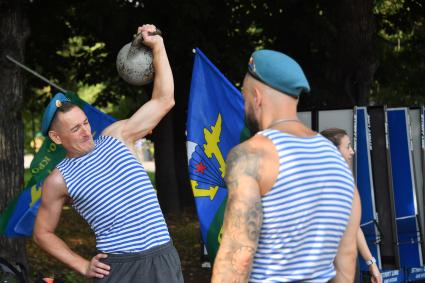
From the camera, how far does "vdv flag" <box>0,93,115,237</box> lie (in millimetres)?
6953

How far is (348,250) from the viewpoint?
3398 mm

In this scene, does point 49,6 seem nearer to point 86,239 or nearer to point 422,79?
point 86,239

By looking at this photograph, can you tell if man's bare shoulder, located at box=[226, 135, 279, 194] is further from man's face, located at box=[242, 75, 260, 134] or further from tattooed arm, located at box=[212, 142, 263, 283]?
man's face, located at box=[242, 75, 260, 134]

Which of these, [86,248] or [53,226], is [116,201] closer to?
[53,226]

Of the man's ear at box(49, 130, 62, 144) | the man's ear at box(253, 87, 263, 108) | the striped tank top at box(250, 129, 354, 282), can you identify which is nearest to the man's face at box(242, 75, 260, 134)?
the man's ear at box(253, 87, 263, 108)

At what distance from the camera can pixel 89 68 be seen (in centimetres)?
1867

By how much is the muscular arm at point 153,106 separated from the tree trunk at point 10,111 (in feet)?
15.2

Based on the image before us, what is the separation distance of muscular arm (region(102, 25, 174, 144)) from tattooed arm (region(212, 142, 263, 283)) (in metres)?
1.71

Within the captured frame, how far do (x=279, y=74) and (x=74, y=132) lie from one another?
1.74 meters

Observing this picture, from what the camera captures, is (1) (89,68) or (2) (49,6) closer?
(2) (49,6)

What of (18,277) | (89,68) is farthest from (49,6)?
(18,277)

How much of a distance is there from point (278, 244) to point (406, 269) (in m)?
6.22

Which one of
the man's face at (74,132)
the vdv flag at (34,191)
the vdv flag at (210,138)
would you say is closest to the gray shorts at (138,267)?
the man's face at (74,132)

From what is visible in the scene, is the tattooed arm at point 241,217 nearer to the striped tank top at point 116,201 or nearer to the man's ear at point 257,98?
the man's ear at point 257,98
